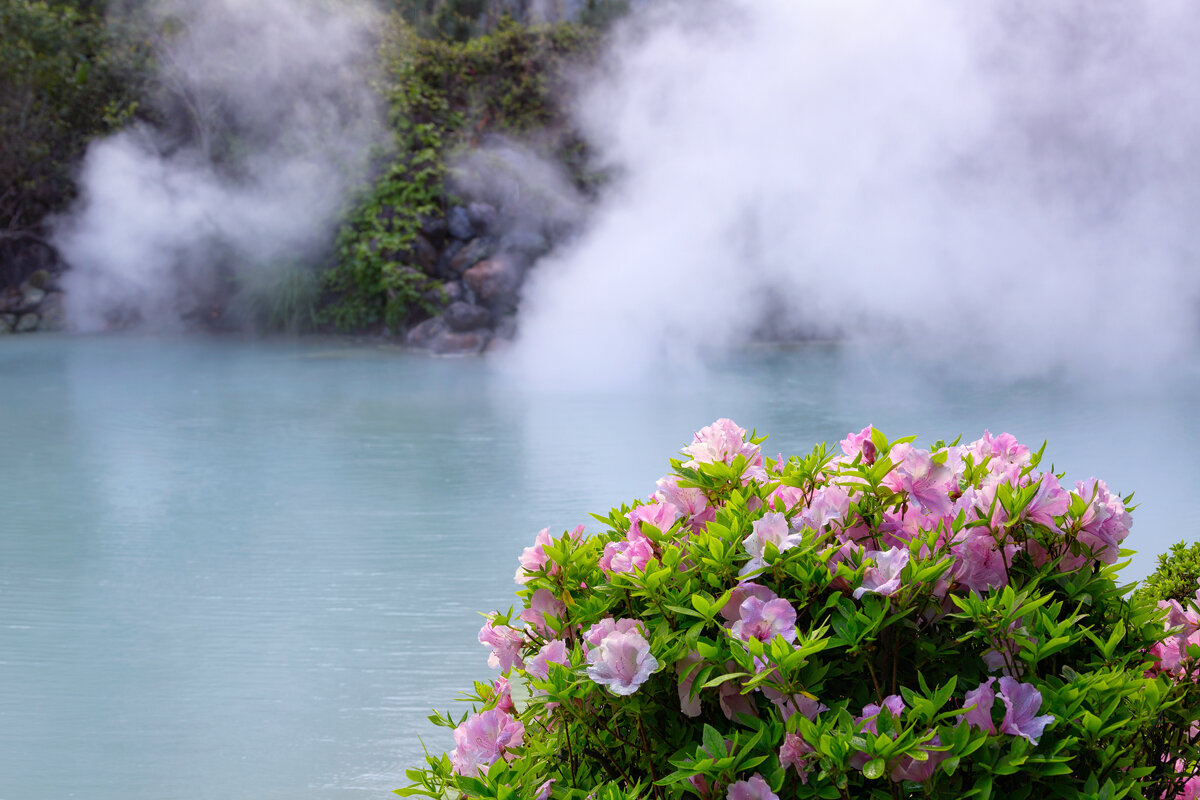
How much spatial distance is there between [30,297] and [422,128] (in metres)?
4.81

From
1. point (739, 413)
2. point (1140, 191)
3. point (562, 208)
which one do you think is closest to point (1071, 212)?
point (1140, 191)

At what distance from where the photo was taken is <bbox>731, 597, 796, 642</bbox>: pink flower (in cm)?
101

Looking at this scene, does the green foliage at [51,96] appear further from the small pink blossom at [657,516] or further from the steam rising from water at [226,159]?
the small pink blossom at [657,516]

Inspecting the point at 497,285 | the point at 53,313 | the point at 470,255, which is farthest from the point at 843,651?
the point at 53,313

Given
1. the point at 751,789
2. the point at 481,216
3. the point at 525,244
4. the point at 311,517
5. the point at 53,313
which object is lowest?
the point at 311,517

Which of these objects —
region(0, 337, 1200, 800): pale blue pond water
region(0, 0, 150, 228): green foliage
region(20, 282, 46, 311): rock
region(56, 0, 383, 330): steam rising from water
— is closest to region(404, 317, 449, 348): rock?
region(0, 337, 1200, 800): pale blue pond water

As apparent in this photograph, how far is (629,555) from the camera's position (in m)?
1.14

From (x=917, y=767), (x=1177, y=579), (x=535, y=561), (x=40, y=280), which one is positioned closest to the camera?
(x=917, y=767)

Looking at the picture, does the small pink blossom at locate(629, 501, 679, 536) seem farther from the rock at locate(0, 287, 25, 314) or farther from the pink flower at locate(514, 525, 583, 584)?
the rock at locate(0, 287, 25, 314)

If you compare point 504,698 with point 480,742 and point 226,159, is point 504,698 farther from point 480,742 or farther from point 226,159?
point 226,159

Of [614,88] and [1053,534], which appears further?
[614,88]

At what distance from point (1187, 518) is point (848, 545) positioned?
349cm

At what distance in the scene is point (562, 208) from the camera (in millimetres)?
10781

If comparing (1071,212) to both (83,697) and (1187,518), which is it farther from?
(83,697)
